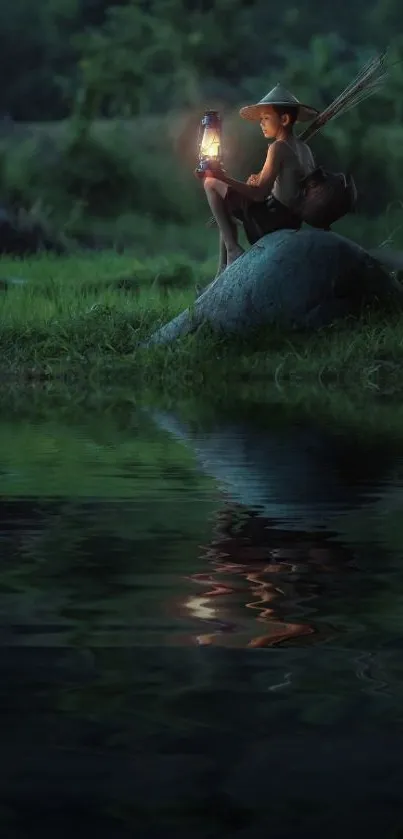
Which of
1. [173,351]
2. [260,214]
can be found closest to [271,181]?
[260,214]

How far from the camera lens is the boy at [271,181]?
1195 cm

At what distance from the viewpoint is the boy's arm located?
11922 mm

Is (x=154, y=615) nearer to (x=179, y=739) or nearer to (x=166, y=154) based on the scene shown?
(x=179, y=739)

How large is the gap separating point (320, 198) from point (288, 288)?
73 centimetres

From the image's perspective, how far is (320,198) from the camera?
40.0 ft

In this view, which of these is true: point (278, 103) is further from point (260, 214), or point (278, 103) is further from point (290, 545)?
point (290, 545)

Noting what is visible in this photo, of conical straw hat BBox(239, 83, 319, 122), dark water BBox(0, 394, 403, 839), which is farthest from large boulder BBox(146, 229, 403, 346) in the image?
dark water BBox(0, 394, 403, 839)

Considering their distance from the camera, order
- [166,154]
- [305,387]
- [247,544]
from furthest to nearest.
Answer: [166,154], [305,387], [247,544]

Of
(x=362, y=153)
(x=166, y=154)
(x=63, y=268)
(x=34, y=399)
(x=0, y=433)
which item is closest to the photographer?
(x=0, y=433)

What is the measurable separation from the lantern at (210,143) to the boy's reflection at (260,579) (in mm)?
7077

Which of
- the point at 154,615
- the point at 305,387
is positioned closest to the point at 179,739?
the point at 154,615

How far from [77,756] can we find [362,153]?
81.4 ft

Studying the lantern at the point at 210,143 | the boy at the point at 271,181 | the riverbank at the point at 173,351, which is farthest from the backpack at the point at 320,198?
the riverbank at the point at 173,351

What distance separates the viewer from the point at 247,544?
4.51 meters
